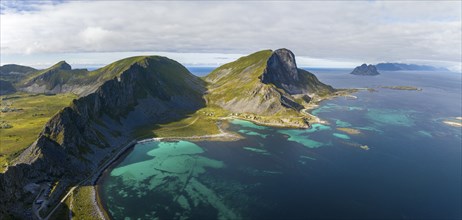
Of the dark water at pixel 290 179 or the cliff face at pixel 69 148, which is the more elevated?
the cliff face at pixel 69 148

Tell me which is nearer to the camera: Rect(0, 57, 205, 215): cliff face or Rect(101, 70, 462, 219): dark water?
Rect(0, 57, 205, 215): cliff face

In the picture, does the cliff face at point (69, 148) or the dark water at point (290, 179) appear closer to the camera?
the cliff face at point (69, 148)

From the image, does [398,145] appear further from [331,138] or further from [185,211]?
[185,211]

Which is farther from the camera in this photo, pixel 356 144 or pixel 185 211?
pixel 356 144

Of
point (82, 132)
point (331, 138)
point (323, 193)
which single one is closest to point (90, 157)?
point (82, 132)

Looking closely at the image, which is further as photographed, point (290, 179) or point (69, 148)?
point (69, 148)

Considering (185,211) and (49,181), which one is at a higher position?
(49,181)

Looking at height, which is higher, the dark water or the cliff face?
the cliff face

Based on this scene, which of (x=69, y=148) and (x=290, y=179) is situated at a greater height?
(x=69, y=148)
